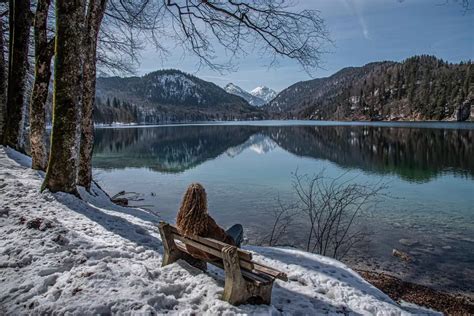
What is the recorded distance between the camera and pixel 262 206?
1700cm

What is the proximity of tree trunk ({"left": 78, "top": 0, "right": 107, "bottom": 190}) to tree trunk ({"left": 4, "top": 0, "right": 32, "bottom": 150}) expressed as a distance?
2848 mm

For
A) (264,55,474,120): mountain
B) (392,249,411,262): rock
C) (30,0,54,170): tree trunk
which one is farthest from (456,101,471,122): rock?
(30,0,54,170): tree trunk

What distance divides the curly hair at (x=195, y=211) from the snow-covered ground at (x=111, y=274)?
0.78 meters

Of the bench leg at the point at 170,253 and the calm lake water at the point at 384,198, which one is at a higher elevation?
the bench leg at the point at 170,253

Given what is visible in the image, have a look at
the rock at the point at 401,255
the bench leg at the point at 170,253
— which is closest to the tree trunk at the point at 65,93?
the bench leg at the point at 170,253

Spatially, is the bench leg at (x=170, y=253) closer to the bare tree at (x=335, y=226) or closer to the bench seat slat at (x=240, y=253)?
the bench seat slat at (x=240, y=253)

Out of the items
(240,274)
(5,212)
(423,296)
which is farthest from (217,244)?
(423,296)

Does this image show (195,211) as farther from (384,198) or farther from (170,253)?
(384,198)

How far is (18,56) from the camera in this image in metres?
10.3

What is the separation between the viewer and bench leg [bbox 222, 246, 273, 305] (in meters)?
4.15

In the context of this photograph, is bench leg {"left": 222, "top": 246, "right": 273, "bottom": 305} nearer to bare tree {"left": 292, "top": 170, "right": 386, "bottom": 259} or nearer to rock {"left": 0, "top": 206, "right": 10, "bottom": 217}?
rock {"left": 0, "top": 206, "right": 10, "bottom": 217}

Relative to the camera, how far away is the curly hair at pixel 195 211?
4.70m

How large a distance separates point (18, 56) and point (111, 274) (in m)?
8.80

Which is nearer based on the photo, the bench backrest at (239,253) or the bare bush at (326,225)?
the bench backrest at (239,253)
